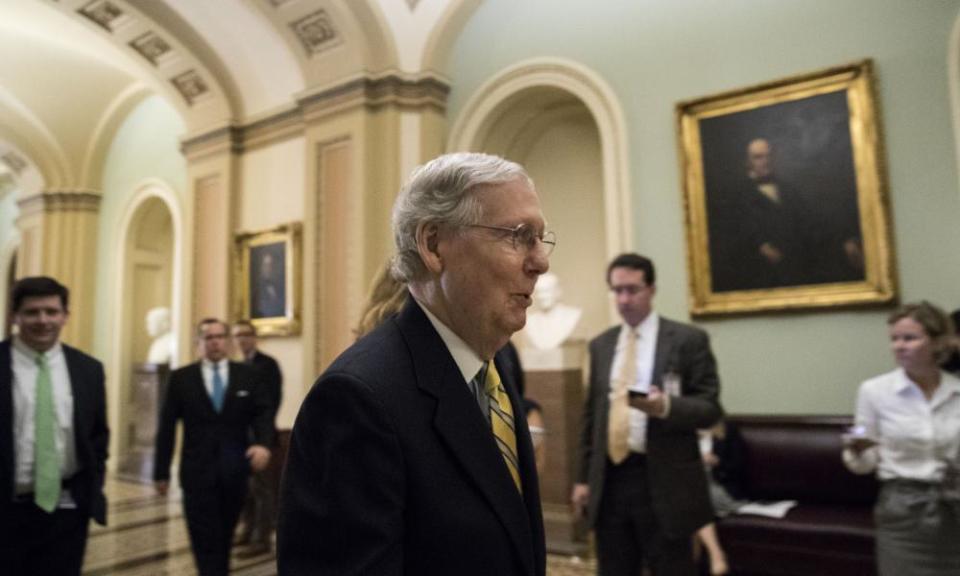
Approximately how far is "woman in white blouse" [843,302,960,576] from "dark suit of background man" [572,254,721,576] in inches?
30.3

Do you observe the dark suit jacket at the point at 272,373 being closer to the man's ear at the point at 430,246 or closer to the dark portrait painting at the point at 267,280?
the dark portrait painting at the point at 267,280

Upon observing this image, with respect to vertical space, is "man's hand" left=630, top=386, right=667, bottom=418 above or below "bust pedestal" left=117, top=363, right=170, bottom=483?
above

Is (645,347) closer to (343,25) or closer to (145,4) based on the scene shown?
(343,25)

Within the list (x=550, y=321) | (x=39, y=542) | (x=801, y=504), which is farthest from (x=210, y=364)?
(x=801, y=504)

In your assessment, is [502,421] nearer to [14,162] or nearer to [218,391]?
[218,391]

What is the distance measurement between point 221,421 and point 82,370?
1000 millimetres

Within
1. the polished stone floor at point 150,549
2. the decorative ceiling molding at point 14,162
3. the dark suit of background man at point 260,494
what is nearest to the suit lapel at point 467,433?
the polished stone floor at point 150,549

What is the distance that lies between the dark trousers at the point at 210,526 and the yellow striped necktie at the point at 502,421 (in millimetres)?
3050

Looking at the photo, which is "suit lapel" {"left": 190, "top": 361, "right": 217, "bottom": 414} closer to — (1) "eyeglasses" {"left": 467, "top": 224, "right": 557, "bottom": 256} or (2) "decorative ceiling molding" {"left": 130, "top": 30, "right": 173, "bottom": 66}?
(1) "eyeglasses" {"left": 467, "top": 224, "right": 557, "bottom": 256}

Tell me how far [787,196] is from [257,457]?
163 inches

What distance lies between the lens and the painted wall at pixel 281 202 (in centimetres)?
768

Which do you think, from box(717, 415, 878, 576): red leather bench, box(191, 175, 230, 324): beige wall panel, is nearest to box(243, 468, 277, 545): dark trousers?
box(191, 175, 230, 324): beige wall panel

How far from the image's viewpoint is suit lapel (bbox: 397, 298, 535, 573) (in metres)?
1.17

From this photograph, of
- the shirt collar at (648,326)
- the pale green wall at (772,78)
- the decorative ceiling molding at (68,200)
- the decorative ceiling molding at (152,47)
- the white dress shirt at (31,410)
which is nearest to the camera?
the white dress shirt at (31,410)
